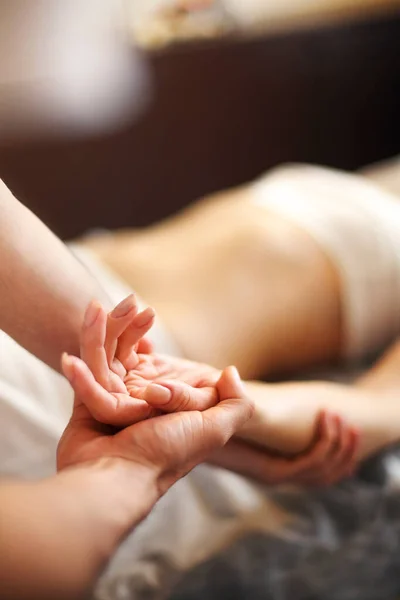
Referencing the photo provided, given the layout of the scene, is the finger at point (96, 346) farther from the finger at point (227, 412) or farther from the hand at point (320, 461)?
the hand at point (320, 461)

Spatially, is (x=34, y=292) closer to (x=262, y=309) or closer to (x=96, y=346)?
(x=96, y=346)

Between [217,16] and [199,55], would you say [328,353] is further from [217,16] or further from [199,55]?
[217,16]

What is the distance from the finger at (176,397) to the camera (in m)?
0.39

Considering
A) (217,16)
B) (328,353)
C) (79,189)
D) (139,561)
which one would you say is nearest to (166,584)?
(139,561)

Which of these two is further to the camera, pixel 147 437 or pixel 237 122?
pixel 237 122

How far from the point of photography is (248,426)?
49 cm

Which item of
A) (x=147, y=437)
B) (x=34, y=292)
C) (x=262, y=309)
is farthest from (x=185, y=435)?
(x=262, y=309)

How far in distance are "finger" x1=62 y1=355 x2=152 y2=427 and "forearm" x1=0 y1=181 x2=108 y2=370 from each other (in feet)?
0.18

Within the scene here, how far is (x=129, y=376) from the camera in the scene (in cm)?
43

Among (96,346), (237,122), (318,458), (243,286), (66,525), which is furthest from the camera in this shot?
(237,122)

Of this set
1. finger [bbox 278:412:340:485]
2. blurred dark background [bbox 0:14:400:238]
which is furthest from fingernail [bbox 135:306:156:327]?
blurred dark background [bbox 0:14:400:238]

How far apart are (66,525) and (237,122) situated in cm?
104

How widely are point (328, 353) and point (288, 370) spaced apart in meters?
0.08

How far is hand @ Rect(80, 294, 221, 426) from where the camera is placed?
1.30ft
